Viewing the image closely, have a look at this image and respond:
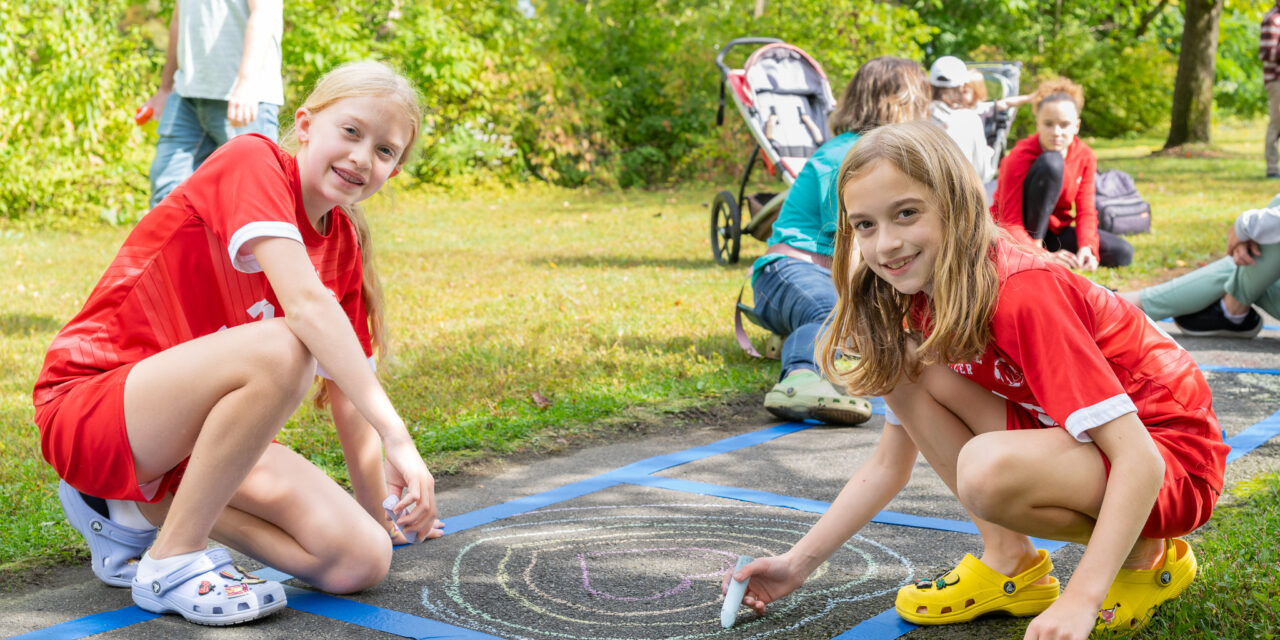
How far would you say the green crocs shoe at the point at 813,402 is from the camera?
3.77 m

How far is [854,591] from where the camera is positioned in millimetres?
2369

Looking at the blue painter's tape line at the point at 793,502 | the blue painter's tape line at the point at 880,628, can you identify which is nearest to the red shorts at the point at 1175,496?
the blue painter's tape line at the point at 880,628

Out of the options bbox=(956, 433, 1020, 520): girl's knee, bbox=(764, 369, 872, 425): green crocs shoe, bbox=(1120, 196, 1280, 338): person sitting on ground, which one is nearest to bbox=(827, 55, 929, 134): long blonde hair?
bbox=(764, 369, 872, 425): green crocs shoe

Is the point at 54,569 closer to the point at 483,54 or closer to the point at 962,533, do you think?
the point at 962,533

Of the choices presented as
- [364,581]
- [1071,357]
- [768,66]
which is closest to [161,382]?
[364,581]

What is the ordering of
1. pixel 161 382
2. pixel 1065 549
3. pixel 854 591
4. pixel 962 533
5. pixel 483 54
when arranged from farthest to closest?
pixel 483 54 < pixel 962 533 < pixel 1065 549 < pixel 854 591 < pixel 161 382

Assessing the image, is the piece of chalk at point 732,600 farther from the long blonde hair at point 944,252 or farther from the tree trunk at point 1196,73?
the tree trunk at point 1196,73

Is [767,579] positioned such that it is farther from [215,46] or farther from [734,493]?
[215,46]

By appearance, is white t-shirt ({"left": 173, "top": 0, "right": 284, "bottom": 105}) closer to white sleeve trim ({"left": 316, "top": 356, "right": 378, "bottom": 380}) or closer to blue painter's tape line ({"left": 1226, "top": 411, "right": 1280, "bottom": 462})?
white sleeve trim ({"left": 316, "top": 356, "right": 378, "bottom": 380})

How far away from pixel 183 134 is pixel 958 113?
3928 millimetres

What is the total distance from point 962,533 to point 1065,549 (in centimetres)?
25

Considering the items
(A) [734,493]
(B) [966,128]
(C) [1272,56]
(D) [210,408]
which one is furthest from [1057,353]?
(C) [1272,56]

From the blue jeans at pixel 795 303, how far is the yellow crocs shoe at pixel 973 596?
168 cm

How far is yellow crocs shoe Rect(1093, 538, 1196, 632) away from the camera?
2.03 m
